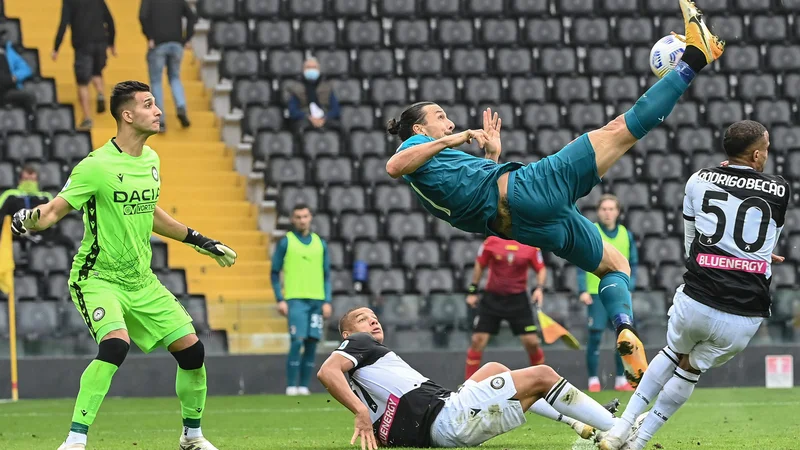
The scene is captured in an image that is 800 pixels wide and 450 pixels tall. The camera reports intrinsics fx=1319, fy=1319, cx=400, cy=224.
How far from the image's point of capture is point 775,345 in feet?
54.2

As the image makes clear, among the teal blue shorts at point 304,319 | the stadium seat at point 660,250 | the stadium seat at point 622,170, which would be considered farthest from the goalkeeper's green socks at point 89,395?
the stadium seat at point 622,170

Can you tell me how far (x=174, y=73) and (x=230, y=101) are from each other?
1.36 m

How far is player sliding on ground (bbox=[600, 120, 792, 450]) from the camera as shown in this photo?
298 inches

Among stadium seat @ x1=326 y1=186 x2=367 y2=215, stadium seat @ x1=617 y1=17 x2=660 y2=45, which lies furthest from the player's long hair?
stadium seat @ x1=617 y1=17 x2=660 y2=45

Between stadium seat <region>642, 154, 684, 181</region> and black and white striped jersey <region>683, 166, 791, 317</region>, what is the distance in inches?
485

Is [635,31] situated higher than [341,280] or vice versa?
[635,31]

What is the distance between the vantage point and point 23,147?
18922 millimetres

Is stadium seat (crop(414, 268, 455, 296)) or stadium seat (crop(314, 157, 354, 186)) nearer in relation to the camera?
stadium seat (crop(414, 268, 455, 296))

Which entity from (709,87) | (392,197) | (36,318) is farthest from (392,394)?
(709,87)

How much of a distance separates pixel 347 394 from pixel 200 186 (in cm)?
1198

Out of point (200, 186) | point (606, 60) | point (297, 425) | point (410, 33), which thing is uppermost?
point (410, 33)

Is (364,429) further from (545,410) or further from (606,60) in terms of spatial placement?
(606,60)

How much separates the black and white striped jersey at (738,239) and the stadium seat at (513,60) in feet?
45.8

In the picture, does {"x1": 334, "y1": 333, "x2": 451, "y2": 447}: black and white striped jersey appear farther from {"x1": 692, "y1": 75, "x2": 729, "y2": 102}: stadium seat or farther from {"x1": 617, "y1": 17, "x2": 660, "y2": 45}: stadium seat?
{"x1": 617, "y1": 17, "x2": 660, "y2": 45}: stadium seat
